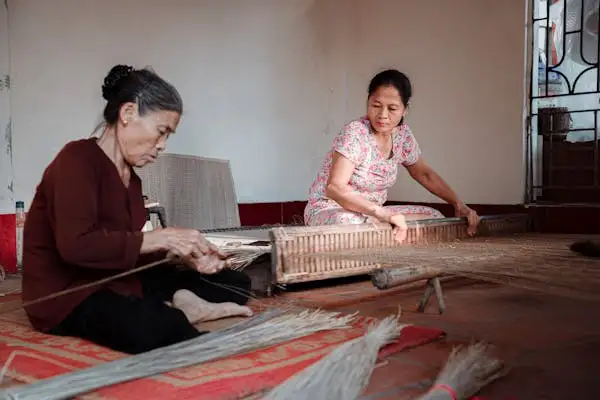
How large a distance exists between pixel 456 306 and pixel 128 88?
152cm

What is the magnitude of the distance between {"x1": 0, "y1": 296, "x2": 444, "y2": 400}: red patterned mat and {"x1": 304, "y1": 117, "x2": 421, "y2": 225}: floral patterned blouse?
1.11 metres

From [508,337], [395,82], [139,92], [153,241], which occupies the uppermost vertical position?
[395,82]

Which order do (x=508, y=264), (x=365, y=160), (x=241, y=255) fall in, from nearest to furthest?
(x=508, y=264) < (x=241, y=255) < (x=365, y=160)

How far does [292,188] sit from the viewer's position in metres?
5.21

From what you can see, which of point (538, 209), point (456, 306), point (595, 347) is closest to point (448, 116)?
point (538, 209)

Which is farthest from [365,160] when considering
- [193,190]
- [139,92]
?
[139,92]

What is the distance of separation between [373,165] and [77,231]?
1.74m

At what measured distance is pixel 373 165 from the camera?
3.21 m

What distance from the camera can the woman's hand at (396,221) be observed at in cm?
277

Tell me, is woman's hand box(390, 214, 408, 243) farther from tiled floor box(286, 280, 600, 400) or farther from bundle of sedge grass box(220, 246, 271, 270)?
bundle of sedge grass box(220, 246, 271, 270)

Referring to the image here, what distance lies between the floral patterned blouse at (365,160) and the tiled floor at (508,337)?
0.45m

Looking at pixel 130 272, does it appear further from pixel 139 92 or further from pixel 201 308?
pixel 139 92

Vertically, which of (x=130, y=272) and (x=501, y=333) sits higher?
(x=130, y=272)

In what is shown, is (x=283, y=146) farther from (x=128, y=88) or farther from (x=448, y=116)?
(x=128, y=88)
